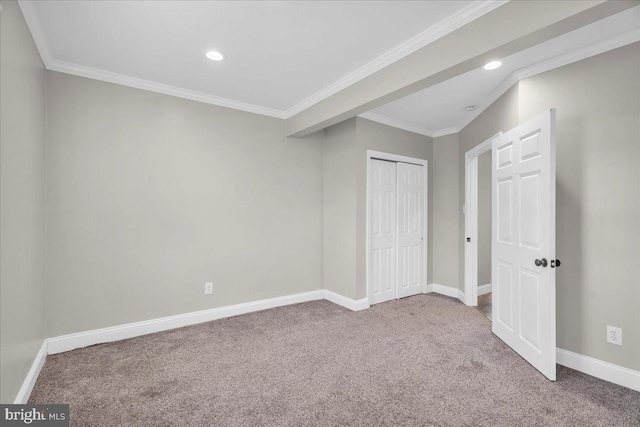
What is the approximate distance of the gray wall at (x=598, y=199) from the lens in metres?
2.17

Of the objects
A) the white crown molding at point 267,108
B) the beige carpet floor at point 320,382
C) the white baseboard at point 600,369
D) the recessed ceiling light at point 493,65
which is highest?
the white crown molding at point 267,108

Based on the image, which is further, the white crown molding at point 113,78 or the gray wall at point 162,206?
the gray wall at point 162,206

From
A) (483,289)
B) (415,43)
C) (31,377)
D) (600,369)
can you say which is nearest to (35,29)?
(31,377)

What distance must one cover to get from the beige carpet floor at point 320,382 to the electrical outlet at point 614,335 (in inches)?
12.6

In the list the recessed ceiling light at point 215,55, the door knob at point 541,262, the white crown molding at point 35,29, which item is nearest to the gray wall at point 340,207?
the recessed ceiling light at point 215,55

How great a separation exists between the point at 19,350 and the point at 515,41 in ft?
11.9

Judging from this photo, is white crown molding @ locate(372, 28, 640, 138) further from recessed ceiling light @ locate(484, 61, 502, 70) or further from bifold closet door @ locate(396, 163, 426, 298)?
bifold closet door @ locate(396, 163, 426, 298)

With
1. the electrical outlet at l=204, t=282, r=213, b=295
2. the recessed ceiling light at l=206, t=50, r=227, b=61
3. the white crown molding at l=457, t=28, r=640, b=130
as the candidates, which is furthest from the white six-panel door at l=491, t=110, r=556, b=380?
the electrical outlet at l=204, t=282, r=213, b=295

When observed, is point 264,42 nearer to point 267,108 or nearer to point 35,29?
point 267,108

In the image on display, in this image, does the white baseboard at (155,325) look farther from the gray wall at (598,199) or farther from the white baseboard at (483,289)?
the gray wall at (598,199)

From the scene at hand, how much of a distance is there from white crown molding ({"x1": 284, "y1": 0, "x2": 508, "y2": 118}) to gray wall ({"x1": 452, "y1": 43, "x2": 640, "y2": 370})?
3.83 feet

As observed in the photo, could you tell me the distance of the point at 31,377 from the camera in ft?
6.85

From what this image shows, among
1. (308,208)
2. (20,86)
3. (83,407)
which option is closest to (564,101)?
(308,208)

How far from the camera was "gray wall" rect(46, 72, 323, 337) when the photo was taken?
2.73 metres
